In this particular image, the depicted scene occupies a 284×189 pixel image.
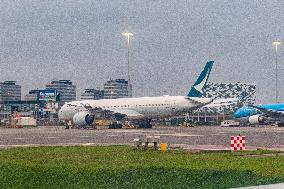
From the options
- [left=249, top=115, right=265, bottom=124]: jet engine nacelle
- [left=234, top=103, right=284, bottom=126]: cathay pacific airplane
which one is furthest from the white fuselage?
[left=249, top=115, right=265, bottom=124]: jet engine nacelle

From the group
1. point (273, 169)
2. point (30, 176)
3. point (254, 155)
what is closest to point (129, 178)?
point (30, 176)

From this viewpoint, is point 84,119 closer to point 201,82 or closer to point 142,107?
point 142,107

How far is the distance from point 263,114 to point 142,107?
2766cm

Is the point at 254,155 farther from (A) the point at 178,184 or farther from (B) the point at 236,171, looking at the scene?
(A) the point at 178,184

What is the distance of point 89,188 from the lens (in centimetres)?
1539

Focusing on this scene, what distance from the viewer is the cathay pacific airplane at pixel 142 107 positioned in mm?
83562

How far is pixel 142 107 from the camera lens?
8612 centimetres

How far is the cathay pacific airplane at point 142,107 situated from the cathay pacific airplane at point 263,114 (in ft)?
42.1

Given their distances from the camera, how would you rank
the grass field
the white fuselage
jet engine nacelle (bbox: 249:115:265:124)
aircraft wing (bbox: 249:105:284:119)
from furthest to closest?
jet engine nacelle (bbox: 249:115:265:124), aircraft wing (bbox: 249:105:284:119), the white fuselage, the grass field

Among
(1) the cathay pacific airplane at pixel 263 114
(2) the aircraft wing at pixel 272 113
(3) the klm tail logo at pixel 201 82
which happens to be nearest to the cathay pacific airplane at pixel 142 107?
(3) the klm tail logo at pixel 201 82

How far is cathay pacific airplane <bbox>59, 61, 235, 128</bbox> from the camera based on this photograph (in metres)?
83.6

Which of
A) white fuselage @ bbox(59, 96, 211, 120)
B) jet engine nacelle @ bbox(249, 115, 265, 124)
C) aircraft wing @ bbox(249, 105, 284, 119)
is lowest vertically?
jet engine nacelle @ bbox(249, 115, 265, 124)

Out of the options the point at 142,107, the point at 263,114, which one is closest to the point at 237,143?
the point at 142,107

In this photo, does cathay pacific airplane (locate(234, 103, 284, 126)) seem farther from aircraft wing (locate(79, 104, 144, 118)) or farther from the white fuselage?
aircraft wing (locate(79, 104, 144, 118))
